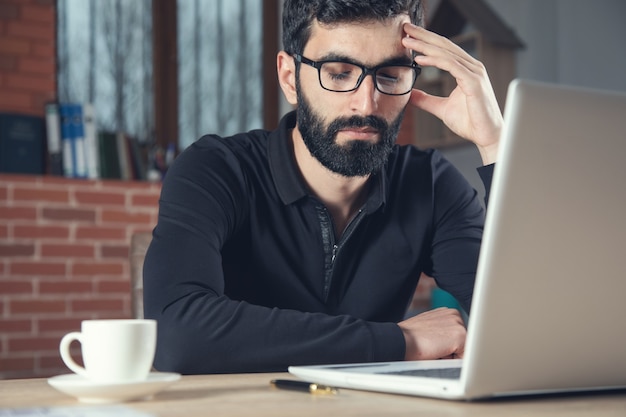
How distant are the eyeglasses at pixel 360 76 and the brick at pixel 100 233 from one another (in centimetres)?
231

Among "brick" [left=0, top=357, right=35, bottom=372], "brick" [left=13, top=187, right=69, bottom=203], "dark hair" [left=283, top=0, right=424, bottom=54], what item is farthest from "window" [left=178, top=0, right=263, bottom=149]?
"dark hair" [left=283, top=0, right=424, bottom=54]

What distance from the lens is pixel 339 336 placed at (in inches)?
45.8

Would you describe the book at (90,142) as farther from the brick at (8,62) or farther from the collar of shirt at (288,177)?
the collar of shirt at (288,177)

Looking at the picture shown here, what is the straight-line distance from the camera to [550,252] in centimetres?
69

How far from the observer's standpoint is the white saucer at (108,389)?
758 mm

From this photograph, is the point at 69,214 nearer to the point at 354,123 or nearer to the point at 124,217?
the point at 124,217

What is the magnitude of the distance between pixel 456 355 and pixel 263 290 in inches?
18.8

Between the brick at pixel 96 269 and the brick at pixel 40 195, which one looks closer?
the brick at pixel 40 195

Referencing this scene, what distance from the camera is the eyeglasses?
5.10 ft

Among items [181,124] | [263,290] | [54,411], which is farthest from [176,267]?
[181,124]

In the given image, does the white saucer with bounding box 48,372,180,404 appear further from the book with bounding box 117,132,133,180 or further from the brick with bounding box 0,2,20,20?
the brick with bounding box 0,2,20,20

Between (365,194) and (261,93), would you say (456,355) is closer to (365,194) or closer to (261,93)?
(365,194)

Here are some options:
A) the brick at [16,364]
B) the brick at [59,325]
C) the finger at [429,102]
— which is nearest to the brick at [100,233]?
the brick at [59,325]

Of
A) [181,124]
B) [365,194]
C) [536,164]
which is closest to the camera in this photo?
[536,164]
